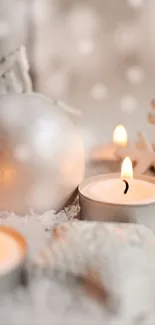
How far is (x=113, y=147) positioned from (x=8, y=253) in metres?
0.26

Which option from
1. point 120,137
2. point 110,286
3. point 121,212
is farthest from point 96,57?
point 110,286

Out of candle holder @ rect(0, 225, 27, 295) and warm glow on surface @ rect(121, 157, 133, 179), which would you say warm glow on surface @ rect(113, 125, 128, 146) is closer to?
warm glow on surface @ rect(121, 157, 133, 179)

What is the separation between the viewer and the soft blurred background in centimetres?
61

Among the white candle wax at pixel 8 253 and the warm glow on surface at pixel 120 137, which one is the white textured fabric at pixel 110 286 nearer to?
the white candle wax at pixel 8 253

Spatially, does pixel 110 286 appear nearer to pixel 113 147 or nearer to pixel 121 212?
pixel 121 212

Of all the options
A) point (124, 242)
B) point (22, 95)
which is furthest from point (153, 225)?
point (22, 95)

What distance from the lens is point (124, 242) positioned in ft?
1.32

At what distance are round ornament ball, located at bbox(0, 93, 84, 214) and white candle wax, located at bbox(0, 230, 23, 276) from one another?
0.21 ft

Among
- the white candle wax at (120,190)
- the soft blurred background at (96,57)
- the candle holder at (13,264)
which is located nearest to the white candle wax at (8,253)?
the candle holder at (13,264)

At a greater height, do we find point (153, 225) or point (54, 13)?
point (54, 13)

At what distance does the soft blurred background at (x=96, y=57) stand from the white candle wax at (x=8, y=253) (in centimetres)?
23

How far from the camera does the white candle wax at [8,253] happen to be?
1.27 feet

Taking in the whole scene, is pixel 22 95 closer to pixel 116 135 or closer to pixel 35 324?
pixel 116 135

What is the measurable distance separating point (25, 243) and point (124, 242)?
3.3 inches
